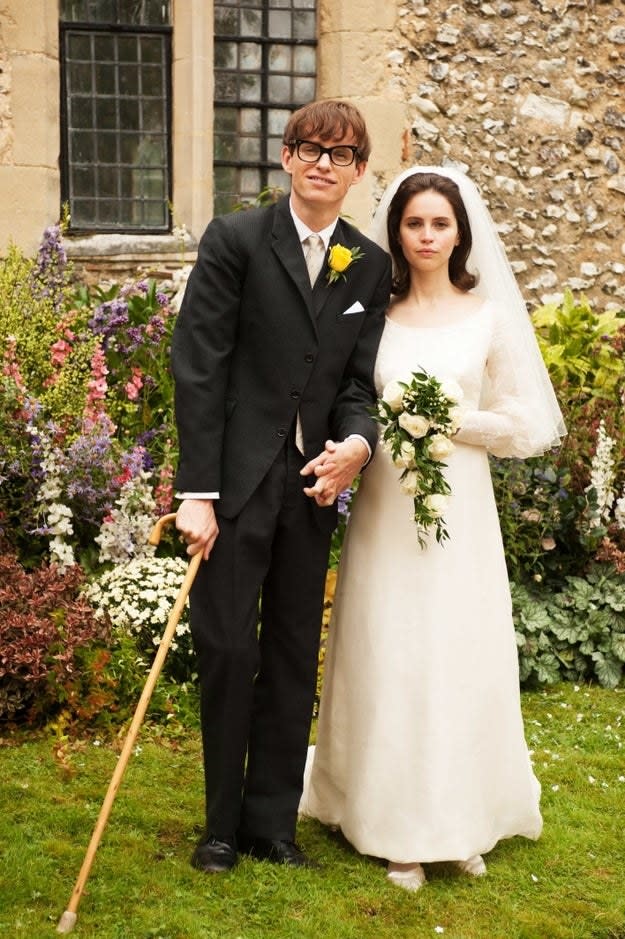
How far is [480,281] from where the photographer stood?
12.3 ft

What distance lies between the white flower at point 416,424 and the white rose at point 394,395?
2.3 inches

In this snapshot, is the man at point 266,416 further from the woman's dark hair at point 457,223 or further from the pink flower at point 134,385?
the pink flower at point 134,385

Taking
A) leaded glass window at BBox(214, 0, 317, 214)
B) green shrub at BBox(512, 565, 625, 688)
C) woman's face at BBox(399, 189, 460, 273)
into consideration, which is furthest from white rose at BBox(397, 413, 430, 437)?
leaded glass window at BBox(214, 0, 317, 214)

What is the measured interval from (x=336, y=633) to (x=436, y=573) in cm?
43

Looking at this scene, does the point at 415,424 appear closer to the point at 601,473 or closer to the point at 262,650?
the point at 262,650

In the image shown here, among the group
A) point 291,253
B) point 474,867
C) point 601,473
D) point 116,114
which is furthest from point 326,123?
point 116,114

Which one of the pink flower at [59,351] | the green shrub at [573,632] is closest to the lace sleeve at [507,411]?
the green shrub at [573,632]

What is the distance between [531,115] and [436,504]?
5167mm

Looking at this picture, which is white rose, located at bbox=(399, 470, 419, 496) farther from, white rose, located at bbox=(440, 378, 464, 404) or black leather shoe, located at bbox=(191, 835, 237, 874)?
black leather shoe, located at bbox=(191, 835, 237, 874)

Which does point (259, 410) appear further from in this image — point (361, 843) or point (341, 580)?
point (361, 843)

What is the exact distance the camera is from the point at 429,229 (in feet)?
11.6

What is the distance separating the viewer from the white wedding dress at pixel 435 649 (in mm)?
3508

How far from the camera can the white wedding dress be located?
351 cm

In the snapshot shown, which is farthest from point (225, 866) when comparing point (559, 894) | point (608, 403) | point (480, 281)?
point (608, 403)
